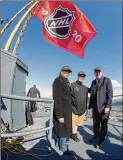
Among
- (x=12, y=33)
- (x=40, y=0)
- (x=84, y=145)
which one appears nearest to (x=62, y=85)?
(x=84, y=145)

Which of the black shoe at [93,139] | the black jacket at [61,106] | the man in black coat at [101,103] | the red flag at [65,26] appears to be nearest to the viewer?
the black jacket at [61,106]

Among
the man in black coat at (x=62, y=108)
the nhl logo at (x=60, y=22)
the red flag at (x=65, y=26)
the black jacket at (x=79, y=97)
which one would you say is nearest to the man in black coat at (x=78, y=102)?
the black jacket at (x=79, y=97)

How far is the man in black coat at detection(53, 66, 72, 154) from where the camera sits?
3.50 metres

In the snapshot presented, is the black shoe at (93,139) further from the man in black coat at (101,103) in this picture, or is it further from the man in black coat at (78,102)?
the man in black coat at (78,102)

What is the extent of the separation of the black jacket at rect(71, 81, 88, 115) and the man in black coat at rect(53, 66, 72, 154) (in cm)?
90

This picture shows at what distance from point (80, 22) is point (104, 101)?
292 centimetres

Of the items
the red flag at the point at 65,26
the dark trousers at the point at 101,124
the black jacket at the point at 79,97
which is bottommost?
the dark trousers at the point at 101,124

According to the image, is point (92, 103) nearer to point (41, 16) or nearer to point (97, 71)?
point (97, 71)

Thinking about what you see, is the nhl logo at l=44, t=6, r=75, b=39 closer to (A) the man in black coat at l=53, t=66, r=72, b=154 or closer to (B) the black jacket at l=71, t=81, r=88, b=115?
(B) the black jacket at l=71, t=81, r=88, b=115

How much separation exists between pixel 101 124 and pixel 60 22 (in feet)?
9.91

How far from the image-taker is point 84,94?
467 cm

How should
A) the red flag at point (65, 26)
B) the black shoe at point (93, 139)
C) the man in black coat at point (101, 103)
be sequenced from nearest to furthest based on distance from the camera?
the man in black coat at point (101, 103) < the black shoe at point (93, 139) < the red flag at point (65, 26)

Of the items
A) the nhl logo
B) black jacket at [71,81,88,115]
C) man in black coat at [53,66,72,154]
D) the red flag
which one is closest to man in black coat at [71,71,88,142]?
black jacket at [71,81,88,115]

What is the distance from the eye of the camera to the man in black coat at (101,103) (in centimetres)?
420
